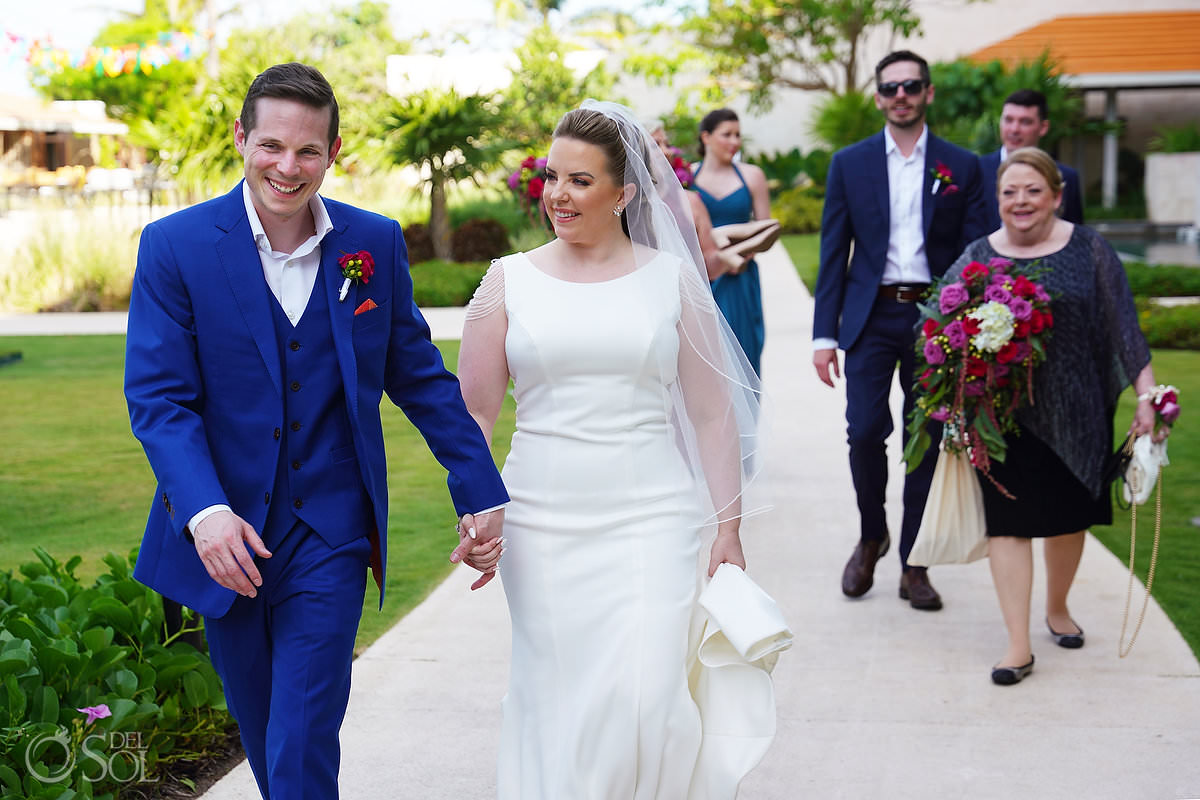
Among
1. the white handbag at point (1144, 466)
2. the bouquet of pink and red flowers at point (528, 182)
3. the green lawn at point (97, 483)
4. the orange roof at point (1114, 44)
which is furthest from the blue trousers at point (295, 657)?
the orange roof at point (1114, 44)

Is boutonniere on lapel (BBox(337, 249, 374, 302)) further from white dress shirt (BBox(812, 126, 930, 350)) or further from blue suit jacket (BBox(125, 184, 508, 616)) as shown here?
white dress shirt (BBox(812, 126, 930, 350))

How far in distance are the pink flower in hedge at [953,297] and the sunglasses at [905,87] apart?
1299mm

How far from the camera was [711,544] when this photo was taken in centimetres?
399

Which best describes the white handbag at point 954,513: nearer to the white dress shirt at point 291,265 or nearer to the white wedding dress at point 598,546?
the white wedding dress at point 598,546

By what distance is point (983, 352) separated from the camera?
17.5ft

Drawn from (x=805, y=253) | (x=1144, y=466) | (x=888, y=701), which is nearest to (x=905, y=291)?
(x=1144, y=466)

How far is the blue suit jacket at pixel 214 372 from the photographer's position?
3.08m

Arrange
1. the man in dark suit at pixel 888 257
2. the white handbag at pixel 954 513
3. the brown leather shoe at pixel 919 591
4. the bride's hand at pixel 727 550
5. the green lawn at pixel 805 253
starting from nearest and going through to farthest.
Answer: the bride's hand at pixel 727 550 → the white handbag at pixel 954 513 → the brown leather shoe at pixel 919 591 → the man in dark suit at pixel 888 257 → the green lawn at pixel 805 253

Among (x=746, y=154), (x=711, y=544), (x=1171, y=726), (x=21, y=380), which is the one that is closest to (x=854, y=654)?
(x=1171, y=726)

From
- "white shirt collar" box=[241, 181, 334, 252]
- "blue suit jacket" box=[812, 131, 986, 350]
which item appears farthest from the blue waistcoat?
"blue suit jacket" box=[812, 131, 986, 350]

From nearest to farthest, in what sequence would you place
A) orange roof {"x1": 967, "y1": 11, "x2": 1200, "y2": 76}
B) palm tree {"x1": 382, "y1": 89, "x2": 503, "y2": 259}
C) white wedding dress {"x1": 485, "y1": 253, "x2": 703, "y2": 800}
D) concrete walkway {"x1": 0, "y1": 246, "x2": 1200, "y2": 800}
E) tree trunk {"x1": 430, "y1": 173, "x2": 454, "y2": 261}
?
white wedding dress {"x1": 485, "y1": 253, "x2": 703, "y2": 800} < concrete walkway {"x1": 0, "y1": 246, "x2": 1200, "y2": 800} < palm tree {"x1": 382, "y1": 89, "x2": 503, "y2": 259} < tree trunk {"x1": 430, "y1": 173, "x2": 454, "y2": 261} < orange roof {"x1": 967, "y1": 11, "x2": 1200, "y2": 76}

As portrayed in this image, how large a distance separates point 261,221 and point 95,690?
1.68m

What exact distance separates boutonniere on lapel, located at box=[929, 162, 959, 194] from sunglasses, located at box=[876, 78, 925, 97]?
14.7 inches

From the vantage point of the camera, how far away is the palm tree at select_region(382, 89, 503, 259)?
2356 cm
